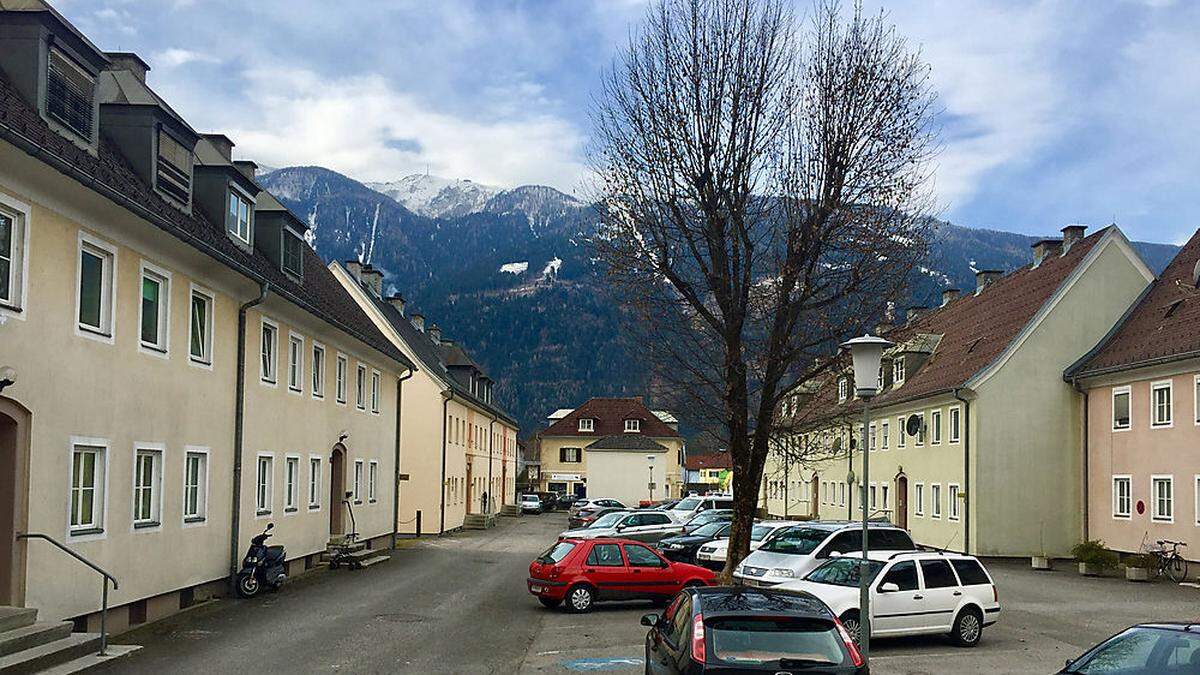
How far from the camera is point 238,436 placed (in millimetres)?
23266

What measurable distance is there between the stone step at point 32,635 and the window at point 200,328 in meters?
6.93

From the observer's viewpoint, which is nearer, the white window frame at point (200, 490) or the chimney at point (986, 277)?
the white window frame at point (200, 490)

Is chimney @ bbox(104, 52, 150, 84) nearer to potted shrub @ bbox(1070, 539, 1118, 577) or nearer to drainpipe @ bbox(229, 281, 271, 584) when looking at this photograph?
drainpipe @ bbox(229, 281, 271, 584)

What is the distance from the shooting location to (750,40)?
2269 centimetres

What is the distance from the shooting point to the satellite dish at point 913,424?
45031mm

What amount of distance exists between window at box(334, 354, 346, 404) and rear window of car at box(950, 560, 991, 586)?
18.8m

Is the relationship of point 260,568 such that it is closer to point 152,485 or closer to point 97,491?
point 152,485

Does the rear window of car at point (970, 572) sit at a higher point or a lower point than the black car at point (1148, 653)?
lower

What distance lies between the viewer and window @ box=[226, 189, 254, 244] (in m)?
24.6

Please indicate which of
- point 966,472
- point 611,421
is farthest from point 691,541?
point 611,421

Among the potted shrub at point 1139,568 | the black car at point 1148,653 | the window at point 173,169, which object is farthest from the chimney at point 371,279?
the black car at point 1148,653

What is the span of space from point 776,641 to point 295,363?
66.9 ft

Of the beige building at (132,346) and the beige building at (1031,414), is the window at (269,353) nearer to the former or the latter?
the beige building at (132,346)

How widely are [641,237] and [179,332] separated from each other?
8.50m
